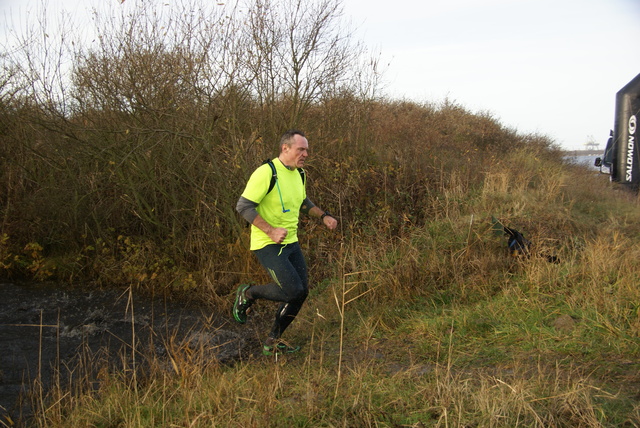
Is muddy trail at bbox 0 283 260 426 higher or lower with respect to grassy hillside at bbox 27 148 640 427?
lower

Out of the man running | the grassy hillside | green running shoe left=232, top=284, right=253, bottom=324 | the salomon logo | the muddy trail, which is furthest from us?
the salomon logo

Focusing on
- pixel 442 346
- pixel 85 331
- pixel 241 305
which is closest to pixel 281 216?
pixel 241 305

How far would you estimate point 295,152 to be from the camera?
4.82 m

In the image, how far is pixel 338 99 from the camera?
10531 mm

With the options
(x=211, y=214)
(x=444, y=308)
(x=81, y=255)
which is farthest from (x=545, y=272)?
(x=81, y=255)

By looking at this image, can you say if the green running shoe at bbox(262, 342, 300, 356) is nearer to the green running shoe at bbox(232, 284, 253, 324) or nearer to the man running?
the man running

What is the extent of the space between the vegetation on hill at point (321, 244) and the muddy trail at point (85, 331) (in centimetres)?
28

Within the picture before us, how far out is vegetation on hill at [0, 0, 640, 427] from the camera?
3723 mm

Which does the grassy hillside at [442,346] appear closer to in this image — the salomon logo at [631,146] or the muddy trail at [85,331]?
the muddy trail at [85,331]

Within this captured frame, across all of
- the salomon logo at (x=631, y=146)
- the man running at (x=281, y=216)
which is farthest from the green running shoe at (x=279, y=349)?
the salomon logo at (x=631, y=146)

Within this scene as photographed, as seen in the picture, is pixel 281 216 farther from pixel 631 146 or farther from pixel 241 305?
pixel 631 146

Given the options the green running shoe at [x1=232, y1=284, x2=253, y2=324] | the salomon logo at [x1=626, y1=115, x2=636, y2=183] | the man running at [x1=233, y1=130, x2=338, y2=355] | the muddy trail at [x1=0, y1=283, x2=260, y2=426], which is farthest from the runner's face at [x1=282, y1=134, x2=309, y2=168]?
the salomon logo at [x1=626, y1=115, x2=636, y2=183]

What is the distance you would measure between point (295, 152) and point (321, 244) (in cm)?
335

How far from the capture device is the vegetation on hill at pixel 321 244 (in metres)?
3.72
